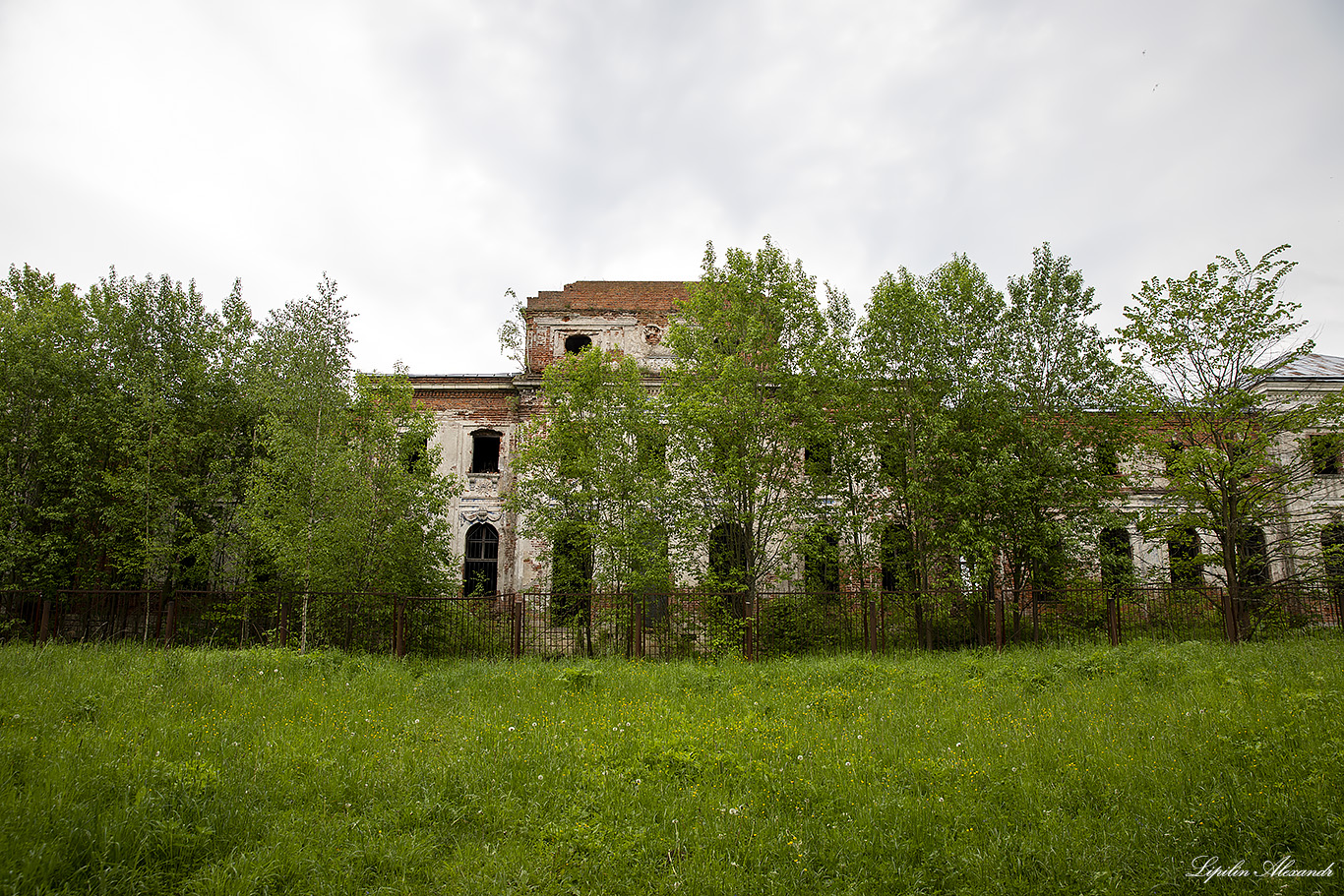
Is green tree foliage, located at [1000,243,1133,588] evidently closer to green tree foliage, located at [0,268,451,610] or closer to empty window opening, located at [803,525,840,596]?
empty window opening, located at [803,525,840,596]

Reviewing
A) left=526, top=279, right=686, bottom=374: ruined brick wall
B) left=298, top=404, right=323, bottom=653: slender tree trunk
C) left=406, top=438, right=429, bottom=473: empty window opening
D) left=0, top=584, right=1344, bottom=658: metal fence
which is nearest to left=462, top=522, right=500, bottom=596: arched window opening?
left=526, top=279, right=686, bottom=374: ruined brick wall

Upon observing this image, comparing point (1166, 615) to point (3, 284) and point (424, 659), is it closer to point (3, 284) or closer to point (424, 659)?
point (424, 659)

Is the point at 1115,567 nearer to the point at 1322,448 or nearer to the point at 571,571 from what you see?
the point at 1322,448

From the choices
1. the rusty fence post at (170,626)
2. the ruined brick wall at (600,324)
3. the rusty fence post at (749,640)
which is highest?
the ruined brick wall at (600,324)

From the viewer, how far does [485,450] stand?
81.6 ft

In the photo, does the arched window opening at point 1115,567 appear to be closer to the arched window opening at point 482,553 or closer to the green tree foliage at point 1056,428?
the green tree foliage at point 1056,428

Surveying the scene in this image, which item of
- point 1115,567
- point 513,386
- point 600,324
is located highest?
point 600,324

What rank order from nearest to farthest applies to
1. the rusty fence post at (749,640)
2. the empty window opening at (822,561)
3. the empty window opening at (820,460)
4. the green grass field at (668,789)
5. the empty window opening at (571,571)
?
the green grass field at (668,789), the rusty fence post at (749,640), the empty window opening at (571,571), the empty window opening at (822,561), the empty window opening at (820,460)

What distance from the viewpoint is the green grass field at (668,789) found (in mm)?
4629

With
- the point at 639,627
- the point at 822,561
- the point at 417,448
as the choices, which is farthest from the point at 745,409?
the point at 417,448

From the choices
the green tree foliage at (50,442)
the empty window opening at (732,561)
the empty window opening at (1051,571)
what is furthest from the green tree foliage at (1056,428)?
the green tree foliage at (50,442)

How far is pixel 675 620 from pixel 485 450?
11.9 meters

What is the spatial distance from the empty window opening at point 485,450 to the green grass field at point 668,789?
15370 millimetres

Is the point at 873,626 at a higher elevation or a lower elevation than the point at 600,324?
lower
